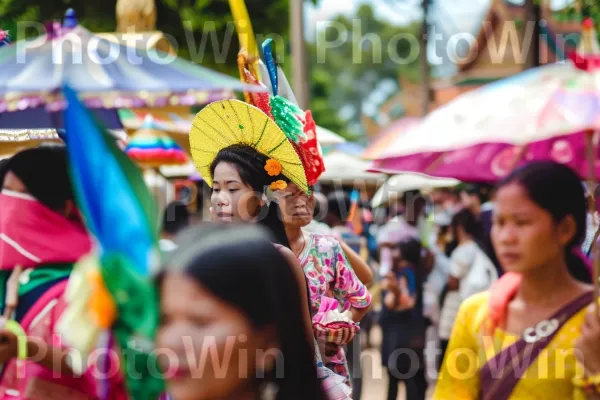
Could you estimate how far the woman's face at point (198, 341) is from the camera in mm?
2215

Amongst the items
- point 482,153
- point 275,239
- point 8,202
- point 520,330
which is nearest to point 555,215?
point 520,330

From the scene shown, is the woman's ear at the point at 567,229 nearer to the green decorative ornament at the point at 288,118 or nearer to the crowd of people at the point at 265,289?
the crowd of people at the point at 265,289

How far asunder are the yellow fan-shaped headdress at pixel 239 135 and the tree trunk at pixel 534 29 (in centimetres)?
759

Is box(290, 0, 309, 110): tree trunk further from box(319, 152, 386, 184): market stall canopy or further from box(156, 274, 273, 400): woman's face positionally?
box(156, 274, 273, 400): woman's face

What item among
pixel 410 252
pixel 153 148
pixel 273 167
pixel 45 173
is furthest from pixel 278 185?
pixel 153 148

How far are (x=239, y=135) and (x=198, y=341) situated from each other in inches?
95.7

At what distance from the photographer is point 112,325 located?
7.25 ft

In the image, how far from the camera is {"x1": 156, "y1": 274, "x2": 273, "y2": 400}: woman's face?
2.21 m

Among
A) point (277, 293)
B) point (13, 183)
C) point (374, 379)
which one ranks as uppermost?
point (13, 183)

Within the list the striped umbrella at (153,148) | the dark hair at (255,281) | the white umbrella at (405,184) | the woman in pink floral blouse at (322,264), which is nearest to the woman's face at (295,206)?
the woman in pink floral blouse at (322,264)

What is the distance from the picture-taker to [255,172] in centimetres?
439

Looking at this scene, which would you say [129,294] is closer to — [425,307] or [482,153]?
[482,153]

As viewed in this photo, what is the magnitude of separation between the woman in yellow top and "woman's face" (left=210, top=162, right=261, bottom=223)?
3.99 ft

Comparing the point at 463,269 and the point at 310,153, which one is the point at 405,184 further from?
the point at 310,153
